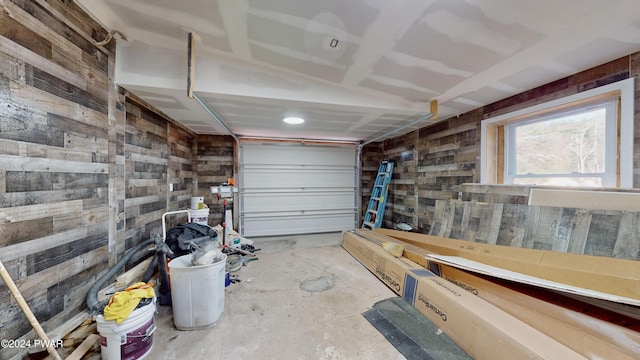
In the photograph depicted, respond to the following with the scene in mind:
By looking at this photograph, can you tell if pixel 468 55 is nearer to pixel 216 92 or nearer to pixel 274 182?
pixel 216 92

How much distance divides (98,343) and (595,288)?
135 inches

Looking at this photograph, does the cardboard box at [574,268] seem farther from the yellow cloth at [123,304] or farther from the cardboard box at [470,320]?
the yellow cloth at [123,304]

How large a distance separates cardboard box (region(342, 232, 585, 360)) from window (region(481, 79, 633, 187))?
1.43 m

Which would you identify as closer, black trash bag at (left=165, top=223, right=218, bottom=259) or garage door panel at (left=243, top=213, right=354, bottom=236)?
black trash bag at (left=165, top=223, right=218, bottom=259)

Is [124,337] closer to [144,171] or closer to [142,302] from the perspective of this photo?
[142,302]

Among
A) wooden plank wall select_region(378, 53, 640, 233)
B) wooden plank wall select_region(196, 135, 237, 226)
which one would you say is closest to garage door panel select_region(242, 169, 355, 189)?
wooden plank wall select_region(196, 135, 237, 226)

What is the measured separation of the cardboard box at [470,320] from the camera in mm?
1234

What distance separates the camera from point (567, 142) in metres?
2.14

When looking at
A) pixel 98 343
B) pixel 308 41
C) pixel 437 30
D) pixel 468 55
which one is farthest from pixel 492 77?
pixel 98 343

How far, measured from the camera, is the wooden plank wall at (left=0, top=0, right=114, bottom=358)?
48.9 inches

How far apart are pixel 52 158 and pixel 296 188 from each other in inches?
149

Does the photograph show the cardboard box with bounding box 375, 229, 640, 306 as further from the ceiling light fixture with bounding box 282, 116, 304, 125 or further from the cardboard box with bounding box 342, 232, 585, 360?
the ceiling light fixture with bounding box 282, 116, 304, 125

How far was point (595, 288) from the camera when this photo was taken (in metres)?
1.48

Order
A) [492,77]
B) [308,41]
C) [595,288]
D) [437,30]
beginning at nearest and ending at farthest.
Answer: [595,288]
[437,30]
[308,41]
[492,77]
